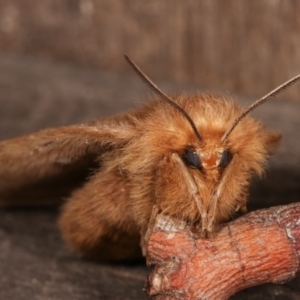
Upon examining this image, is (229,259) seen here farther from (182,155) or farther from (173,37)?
(173,37)

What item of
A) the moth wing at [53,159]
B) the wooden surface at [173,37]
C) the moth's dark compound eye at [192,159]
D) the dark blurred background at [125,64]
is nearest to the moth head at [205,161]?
the moth's dark compound eye at [192,159]

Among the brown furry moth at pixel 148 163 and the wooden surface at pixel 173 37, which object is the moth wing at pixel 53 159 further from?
the wooden surface at pixel 173 37

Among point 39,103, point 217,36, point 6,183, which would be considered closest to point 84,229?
point 6,183

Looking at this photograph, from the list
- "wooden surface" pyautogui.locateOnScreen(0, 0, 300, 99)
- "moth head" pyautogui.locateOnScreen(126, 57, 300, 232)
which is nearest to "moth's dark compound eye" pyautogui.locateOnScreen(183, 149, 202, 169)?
"moth head" pyautogui.locateOnScreen(126, 57, 300, 232)

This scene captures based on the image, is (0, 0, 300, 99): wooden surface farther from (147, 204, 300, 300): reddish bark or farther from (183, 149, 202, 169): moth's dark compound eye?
(147, 204, 300, 300): reddish bark

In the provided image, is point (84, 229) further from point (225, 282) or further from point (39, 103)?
point (39, 103)

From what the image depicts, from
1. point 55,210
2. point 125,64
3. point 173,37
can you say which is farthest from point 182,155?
point 125,64
